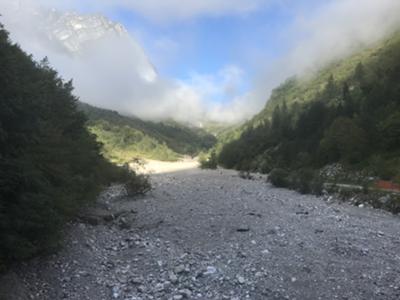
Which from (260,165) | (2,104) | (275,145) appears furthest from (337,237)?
(275,145)

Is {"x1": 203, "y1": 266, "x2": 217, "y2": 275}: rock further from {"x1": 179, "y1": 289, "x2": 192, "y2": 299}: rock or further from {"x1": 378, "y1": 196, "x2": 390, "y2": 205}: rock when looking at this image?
{"x1": 378, "y1": 196, "x2": 390, "y2": 205}: rock

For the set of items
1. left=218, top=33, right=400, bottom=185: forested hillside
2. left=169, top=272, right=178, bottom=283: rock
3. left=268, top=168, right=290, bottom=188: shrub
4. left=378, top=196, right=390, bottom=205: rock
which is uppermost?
left=218, top=33, right=400, bottom=185: forested hillside

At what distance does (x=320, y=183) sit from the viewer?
56.6 m

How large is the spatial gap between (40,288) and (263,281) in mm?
8267

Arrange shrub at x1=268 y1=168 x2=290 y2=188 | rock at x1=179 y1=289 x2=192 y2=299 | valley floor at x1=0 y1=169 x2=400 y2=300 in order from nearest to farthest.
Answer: rock at x1=179 y1=289 x2=192 y2=299
valley floor at x1=0 y1=169 x2=400 y2=300
shrub at x1=268 y1=168 x2=290 y2=188

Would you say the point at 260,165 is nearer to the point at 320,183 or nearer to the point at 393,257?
the point at 320,183

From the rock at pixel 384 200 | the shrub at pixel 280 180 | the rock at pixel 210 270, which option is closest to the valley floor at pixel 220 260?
the rock at pixel 210 270

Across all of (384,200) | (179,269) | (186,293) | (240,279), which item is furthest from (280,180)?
(186,293)

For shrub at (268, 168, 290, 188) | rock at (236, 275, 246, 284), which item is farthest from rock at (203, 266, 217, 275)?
shrub at (268, 168, 290, 188)

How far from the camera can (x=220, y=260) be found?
2152 centimetres

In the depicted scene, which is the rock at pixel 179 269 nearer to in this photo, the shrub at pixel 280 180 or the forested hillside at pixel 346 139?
→ the forested hillside at pixel 346 139

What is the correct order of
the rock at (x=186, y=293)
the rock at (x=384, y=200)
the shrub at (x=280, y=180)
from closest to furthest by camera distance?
the rock at (x=186, y=293)
the rock at (x=384, y=200)
the shrub at (x=280, y=180)

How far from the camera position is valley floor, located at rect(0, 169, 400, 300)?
17.8 meters

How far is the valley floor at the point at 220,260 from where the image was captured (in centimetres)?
→ 1778
